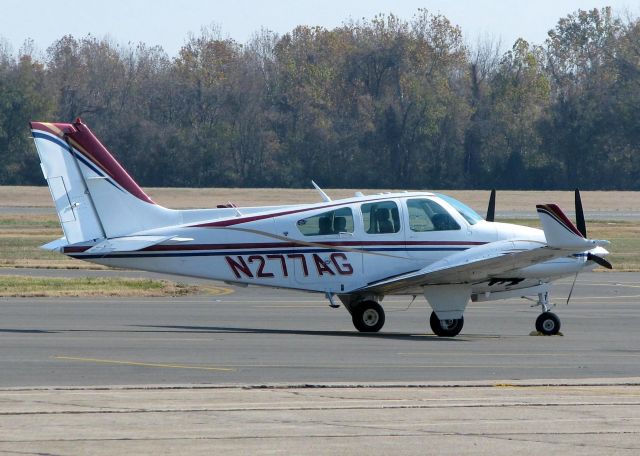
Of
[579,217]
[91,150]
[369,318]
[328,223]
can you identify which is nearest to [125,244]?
[91,150]

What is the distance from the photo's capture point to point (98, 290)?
27812mm

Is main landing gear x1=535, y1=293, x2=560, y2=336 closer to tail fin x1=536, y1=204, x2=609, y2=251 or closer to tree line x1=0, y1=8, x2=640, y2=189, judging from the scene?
tail fin x1=536, y1=204, x2=609, y2=251

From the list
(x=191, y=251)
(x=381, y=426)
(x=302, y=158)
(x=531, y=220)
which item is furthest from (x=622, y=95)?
(x=381, y=426)

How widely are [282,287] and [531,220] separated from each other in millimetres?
43963

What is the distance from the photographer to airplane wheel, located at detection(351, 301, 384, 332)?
20.0 m

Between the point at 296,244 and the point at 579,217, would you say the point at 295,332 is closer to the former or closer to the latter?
the point at 296,244

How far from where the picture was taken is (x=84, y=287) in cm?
2842

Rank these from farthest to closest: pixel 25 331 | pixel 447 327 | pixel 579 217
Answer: pixel 579 217
pixel 447 327
pixel 25 331

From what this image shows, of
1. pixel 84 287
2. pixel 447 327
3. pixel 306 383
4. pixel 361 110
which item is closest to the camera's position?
pixel 306 383

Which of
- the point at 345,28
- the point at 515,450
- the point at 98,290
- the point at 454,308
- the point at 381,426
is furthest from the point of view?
the point at 345,28

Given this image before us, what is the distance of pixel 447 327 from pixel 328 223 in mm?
2519

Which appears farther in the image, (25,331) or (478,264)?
(478,264)

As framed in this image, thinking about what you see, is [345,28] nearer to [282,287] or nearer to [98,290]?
[98,290]

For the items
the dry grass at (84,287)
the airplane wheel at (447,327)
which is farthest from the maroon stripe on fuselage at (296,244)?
the dry grass at (84,287)
